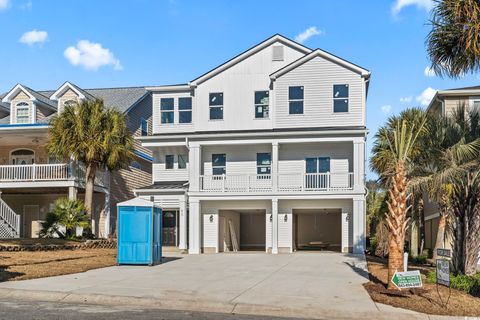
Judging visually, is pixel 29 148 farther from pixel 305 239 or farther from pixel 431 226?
pixel 431 226

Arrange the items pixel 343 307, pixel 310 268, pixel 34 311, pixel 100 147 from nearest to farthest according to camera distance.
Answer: pixel 34 311, pixel 343 307, pixel 310 268, pixel 100 147

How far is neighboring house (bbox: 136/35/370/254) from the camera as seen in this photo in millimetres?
28812

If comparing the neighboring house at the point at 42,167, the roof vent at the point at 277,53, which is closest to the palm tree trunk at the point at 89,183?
the neighboring house at the point at 42,167

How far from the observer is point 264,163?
101 ft

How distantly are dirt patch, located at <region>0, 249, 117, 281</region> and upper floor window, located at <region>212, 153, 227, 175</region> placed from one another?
816cm

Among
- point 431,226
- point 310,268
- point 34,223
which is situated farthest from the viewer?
point 34,223

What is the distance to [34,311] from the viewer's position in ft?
35.5

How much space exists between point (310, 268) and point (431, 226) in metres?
15.1

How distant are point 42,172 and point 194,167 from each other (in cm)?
874

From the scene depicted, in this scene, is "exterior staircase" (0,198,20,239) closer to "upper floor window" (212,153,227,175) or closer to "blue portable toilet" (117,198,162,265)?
"upper floor window" (212,153,227,175)

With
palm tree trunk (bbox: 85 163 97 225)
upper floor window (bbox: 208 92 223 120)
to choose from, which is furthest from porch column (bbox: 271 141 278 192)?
palm tree trunk (bbox: 85 163 97 225)

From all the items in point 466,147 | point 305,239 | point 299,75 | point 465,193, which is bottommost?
point 305,239

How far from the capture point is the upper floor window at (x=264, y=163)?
101ft

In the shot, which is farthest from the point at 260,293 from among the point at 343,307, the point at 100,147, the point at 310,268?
the point at 100,147
